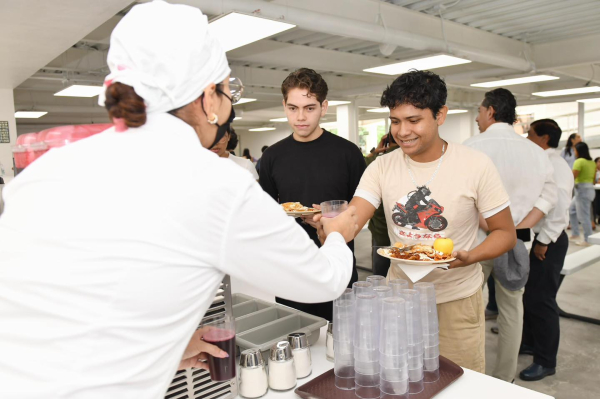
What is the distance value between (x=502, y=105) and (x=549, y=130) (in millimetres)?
778

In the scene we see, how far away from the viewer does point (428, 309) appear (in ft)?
4.26

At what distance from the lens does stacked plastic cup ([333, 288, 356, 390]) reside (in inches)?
50.9

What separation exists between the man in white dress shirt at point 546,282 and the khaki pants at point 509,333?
37 cm

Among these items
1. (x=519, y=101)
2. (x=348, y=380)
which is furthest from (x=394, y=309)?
(x=519, y=101)

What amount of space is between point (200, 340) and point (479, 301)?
4.28ft

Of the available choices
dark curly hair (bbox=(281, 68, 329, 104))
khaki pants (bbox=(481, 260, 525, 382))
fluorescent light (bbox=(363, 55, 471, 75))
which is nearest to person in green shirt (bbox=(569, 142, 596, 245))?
fluorescent light (bbox=(363, 55, 471, 75))

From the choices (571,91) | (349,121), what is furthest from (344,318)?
→ (349,121)

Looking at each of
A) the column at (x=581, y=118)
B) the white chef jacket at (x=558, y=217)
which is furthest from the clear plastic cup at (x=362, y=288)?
the column at (x=581, y=118)

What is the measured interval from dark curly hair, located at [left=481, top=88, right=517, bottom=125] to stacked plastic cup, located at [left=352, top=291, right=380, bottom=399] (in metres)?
2.41

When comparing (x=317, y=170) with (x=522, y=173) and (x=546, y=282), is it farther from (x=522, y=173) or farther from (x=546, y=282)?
(x=546, y=282)

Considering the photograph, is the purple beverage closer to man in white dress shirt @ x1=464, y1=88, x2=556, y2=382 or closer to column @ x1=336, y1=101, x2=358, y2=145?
man in white dress shirt @ x1=464, y1=88, x2=556, y2=382

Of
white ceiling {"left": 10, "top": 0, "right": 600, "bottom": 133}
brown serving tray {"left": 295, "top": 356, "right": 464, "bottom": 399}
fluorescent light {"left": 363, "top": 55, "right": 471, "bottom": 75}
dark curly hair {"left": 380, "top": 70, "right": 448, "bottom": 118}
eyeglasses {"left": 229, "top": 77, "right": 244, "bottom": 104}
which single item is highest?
white ceiling {"left": 10, "top": 0, "right": 600, "bottom": 133}

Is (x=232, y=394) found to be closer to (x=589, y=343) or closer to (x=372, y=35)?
(x=589, y=343)

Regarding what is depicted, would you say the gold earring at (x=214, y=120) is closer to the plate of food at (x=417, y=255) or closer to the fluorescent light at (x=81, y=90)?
the plate of food at (x=417, y=255)
